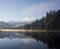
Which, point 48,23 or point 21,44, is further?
point 48,23

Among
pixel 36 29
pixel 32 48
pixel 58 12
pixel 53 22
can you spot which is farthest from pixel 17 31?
pixel 32 48

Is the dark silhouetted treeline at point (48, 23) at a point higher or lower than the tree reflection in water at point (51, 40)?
higher

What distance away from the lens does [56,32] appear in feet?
22.0

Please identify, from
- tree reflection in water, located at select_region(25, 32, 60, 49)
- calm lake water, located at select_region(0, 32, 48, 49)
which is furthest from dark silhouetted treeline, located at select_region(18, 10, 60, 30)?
calm lake water, located at select_region(0, 32, 48, 49)

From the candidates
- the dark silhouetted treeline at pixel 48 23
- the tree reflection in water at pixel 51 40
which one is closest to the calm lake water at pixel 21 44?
the tree reflection in water at pixel 51 40

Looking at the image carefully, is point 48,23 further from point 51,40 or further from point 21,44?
point 21,44

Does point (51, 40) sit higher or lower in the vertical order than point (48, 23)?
lower

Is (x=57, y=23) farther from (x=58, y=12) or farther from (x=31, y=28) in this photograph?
(x=31, y=28)

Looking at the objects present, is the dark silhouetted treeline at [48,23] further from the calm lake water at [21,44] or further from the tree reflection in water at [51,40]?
the calm lake water at [21,44]

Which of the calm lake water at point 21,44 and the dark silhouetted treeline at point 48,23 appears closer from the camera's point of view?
the calm lake water at point 21,44

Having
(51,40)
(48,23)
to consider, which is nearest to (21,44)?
(51,40)

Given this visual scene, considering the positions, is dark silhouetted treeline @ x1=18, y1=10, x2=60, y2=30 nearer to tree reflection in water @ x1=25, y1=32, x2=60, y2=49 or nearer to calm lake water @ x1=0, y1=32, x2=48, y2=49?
tree reflection in water @ x1=25, y1=32, x2=60, y2=49

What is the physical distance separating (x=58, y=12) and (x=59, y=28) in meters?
0.85

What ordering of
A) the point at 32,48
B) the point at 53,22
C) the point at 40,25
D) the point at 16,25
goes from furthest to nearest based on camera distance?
the point at 53,22 < the point at 40,25 < the point at 16,25 < the point at 32,48
